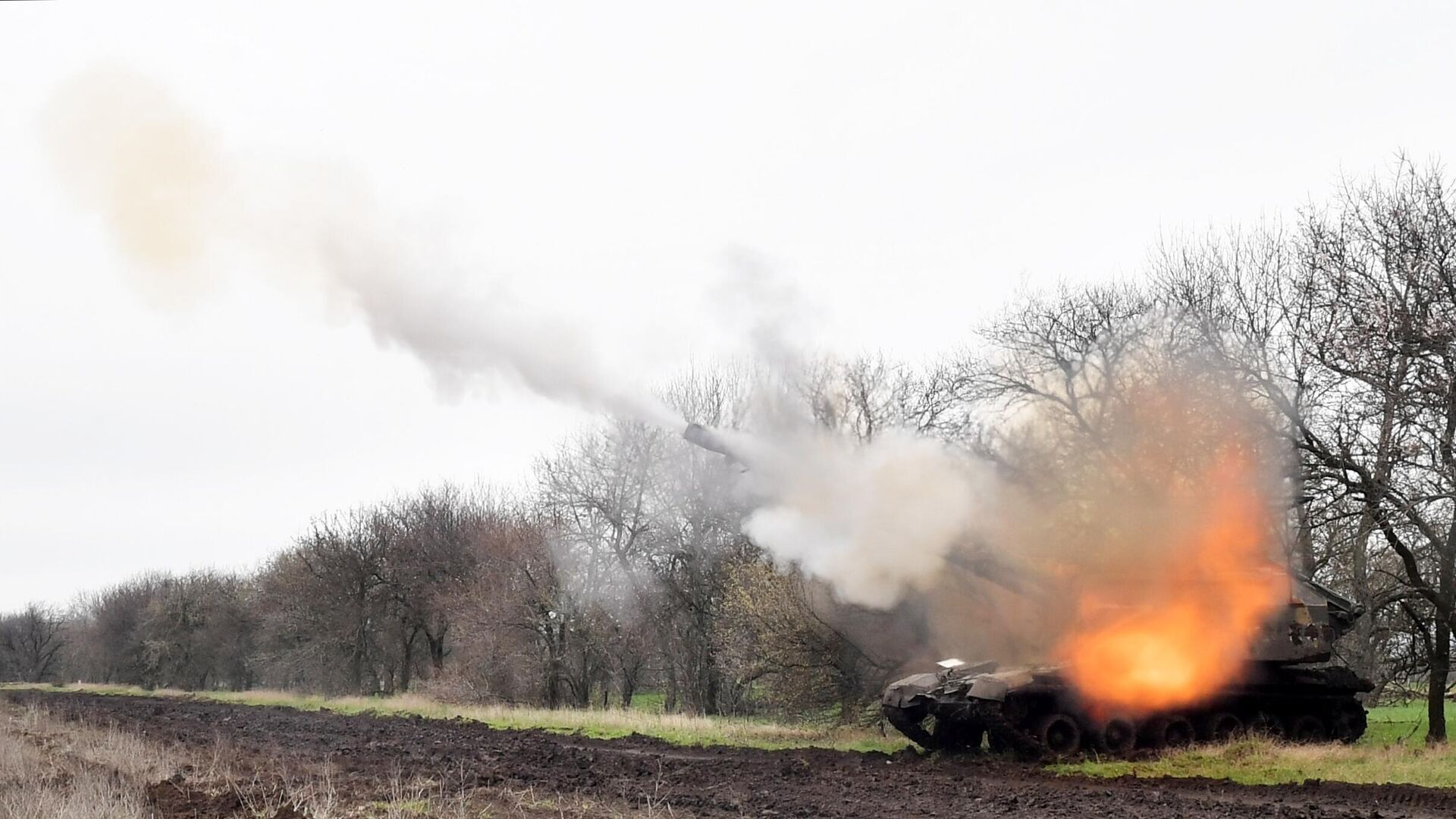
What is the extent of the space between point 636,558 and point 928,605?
15881 millimetres

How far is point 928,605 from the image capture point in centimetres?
2272

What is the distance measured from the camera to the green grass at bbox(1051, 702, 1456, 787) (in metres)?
14.3

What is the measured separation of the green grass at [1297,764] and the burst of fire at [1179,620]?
3.85 ft

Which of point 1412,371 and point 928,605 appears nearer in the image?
point 1412,371

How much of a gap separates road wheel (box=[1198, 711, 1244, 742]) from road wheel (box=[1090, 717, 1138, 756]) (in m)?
1.42

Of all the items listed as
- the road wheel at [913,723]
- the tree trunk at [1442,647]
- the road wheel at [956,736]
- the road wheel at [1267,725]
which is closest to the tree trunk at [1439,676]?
the tree trunk at [1442,647]

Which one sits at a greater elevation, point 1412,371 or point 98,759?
point 1412,371

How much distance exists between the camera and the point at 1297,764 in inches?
606

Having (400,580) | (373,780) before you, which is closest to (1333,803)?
(373,780)

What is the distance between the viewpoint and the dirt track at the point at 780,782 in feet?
40.0

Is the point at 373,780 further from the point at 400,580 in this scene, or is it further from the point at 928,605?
the point at 400,580

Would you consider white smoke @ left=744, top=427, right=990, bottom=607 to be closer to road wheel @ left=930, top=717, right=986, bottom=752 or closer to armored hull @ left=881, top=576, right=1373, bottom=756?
armored hull @ left=881, top=576, right=1373, bottom=756

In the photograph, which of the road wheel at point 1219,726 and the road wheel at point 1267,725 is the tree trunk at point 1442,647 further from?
the road wheel at point 1219,726

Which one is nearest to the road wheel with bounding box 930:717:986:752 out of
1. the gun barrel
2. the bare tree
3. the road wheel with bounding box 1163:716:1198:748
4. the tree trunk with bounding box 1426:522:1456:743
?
the road wheel with bounding box 1163:716:1198:748
